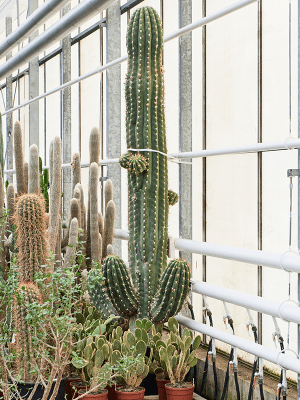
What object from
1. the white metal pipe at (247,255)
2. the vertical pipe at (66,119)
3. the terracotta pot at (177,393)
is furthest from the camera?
the vertical pipe at (66,119)

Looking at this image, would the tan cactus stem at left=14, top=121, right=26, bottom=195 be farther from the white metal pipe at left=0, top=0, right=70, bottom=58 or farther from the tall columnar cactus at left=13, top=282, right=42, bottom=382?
the tall columnar cactus at left=13, top=282, right=42, bottom=382

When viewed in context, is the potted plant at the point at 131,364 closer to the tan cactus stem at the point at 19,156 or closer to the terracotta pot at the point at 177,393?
the terracotta pot at the point at 177,393

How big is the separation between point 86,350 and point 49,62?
7.10 m

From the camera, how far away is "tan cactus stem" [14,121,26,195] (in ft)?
12.1

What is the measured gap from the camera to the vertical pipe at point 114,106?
5227mm

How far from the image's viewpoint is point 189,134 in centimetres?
404

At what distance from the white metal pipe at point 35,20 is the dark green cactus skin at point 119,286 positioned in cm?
211

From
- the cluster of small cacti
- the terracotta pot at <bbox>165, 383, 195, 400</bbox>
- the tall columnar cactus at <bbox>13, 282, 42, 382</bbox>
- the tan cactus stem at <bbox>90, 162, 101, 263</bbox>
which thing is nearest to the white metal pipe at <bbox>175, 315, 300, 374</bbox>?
the cluster of small cacti

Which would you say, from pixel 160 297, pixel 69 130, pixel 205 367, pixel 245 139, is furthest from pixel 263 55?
pixel 69 130

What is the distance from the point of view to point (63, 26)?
165 inches

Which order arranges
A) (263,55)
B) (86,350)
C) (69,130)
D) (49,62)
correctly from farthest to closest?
(49,62) → (69,130) → (263,55) → (86,350)

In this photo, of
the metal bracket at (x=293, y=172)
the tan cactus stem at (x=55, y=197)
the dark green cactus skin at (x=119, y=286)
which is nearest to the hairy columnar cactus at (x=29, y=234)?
the dark green cactus skin at (x=119, y=286)

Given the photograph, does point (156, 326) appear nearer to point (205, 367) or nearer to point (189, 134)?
point (205, 367)

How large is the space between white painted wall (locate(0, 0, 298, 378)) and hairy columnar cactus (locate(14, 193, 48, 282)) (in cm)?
170
